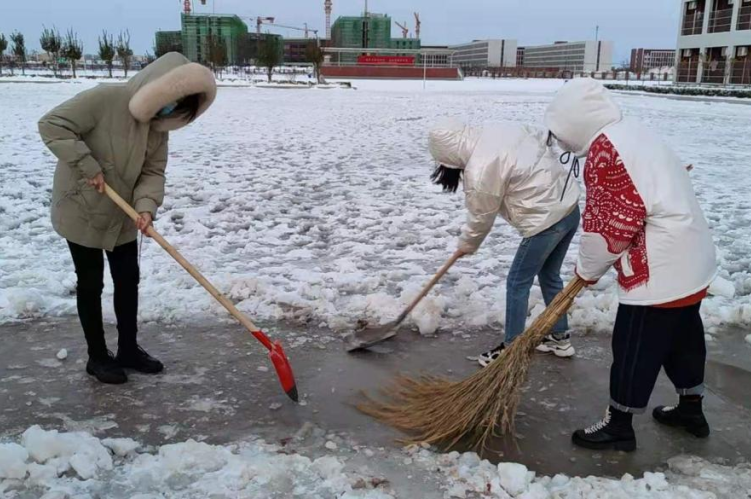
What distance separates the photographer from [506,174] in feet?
10.5

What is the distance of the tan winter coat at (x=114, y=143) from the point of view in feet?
9.66

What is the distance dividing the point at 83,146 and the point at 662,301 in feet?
7.97

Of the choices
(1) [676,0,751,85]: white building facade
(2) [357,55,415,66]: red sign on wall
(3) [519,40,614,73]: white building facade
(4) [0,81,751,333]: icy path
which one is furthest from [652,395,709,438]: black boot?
(3) [519,40,614,73]: white building facade

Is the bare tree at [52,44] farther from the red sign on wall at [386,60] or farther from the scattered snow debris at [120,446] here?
the scattered snow debris at [120,446]

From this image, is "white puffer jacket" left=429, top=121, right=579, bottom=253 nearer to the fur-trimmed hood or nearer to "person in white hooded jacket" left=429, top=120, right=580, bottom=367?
"person in white hooded jacket" left=429, top=120, right=580, bottom=367

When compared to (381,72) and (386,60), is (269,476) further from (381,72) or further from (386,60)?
(386,60)

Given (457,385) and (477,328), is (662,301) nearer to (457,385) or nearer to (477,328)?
(457,385)

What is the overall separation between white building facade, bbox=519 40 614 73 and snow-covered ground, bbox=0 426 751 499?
81.6 metres

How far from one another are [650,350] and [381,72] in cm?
5536

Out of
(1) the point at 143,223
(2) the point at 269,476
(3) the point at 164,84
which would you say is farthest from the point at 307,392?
(3) the point at 164,84

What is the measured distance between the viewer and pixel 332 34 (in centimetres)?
9775

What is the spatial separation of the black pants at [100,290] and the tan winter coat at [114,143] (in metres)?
0.10

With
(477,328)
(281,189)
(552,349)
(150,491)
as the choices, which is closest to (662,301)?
(552,349)

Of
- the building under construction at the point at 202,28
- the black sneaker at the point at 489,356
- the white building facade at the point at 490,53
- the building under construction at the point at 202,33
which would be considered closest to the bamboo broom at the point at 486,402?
the black sneaker at the point at 489,356
